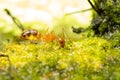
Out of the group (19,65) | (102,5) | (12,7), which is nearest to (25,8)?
(12,7)

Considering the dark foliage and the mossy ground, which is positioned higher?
the dark foliage

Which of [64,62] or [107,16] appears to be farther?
[107,16]

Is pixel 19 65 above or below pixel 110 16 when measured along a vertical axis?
below

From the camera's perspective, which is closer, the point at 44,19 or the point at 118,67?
the point at 118,67

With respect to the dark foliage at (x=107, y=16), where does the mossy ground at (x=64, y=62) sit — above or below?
below

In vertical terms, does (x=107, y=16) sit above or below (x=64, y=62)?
above

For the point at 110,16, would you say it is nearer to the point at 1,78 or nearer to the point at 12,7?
the point at 1,78

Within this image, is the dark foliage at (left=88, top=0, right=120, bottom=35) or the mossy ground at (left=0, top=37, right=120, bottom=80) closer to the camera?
the mossy ground at (left=0, top=37, right=120, bottom=80)

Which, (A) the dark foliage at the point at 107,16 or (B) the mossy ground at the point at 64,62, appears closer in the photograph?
(B) the mossy ground at the point at 64,62
